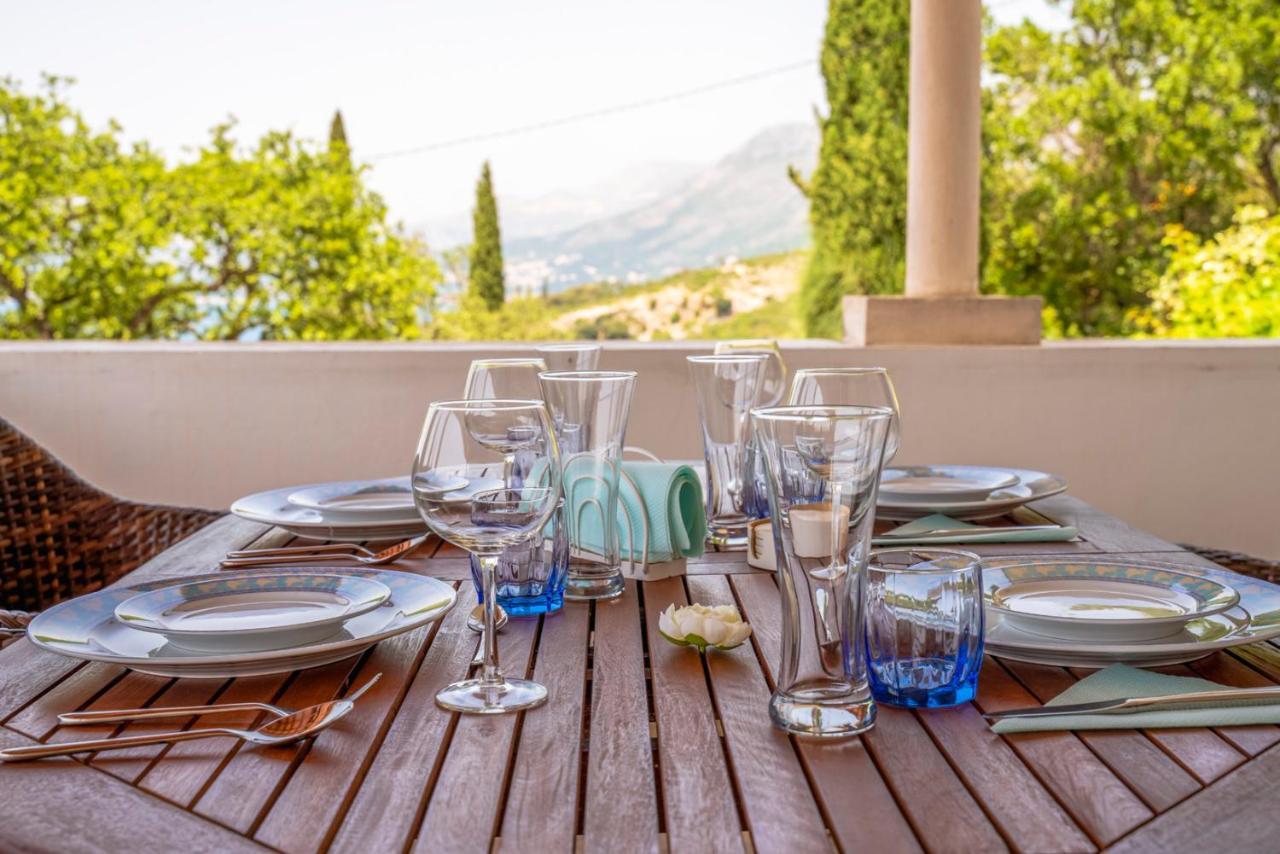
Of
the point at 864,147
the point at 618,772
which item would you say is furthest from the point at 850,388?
the point at 864,147

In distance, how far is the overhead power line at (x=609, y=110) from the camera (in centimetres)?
2327

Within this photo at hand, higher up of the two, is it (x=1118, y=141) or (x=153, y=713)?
(x=1118, y=141)

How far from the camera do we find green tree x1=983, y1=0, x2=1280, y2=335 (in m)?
13.2

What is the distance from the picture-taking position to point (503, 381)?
4.63ft

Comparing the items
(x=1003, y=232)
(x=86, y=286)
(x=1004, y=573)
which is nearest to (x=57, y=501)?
(x=1004, y=573)

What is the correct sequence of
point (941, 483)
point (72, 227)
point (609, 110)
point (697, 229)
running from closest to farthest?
point (941, 483) → point (72, 227) → point (697, 229) → point (609, 110)

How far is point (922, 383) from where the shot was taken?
10.4 ft

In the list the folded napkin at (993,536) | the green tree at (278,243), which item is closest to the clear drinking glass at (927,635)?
the folded napkin at (993,536)

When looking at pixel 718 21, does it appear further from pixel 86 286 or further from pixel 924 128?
pixel 924 128

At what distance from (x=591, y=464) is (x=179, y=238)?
30.9ft

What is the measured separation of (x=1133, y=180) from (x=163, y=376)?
12.8 m

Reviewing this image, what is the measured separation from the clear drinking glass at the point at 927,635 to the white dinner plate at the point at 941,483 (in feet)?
2.57

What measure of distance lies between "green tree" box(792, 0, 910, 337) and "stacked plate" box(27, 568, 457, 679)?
7.70 m

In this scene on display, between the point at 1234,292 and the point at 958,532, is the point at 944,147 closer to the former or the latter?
the point at 958,532
